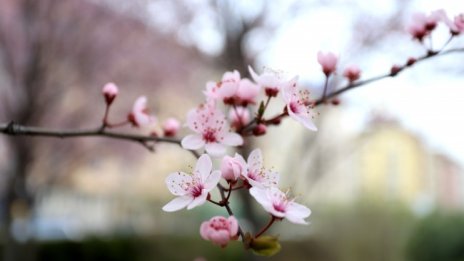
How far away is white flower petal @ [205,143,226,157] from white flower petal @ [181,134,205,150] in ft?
0.04

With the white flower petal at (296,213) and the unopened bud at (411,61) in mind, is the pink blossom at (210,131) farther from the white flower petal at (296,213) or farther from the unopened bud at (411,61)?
the unopened bud at (411,61)

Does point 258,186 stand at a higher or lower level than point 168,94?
lower

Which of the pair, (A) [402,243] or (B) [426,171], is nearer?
(A) [402,243]

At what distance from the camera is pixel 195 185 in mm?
640

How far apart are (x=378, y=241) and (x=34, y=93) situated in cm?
361

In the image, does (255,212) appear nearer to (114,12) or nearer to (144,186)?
(114,12)

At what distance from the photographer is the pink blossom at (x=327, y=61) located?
0.93 meters

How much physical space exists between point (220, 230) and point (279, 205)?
70mm

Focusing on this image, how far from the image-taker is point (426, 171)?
11031mm

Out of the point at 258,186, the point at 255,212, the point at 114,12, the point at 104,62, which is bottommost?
the point at 258,186

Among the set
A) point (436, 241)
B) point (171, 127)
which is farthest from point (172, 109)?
point (171, 127)

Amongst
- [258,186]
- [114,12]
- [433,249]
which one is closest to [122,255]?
[114,12]

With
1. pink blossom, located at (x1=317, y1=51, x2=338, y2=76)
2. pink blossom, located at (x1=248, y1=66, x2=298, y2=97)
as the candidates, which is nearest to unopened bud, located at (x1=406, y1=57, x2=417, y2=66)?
pink blossom, located at (x1=317, y1=51, x2=338, y2=76)

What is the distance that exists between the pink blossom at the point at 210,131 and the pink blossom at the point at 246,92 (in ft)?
0.20
